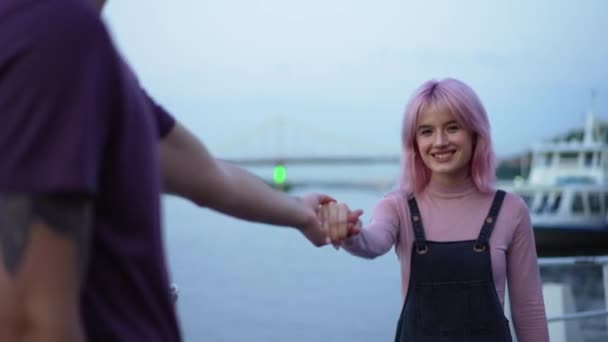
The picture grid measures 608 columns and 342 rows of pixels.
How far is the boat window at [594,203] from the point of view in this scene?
2347cm

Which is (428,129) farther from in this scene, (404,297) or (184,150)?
(184,150)

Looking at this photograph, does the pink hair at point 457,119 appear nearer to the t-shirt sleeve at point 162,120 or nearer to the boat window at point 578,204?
the t-shirt sleeve at point 162,120

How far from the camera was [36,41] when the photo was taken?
0.55 m

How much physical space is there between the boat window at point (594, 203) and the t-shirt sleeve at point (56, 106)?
79.8ft

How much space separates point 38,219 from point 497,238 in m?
1.26

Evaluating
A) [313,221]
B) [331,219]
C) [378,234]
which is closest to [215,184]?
[313,221]

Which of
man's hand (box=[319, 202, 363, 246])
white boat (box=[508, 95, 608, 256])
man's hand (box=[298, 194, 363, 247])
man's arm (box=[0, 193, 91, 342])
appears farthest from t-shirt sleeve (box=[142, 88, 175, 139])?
white boat (box=[508, 95, 608, 256])

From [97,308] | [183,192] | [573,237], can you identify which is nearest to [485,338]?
[183,192]

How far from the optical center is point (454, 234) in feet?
5.48

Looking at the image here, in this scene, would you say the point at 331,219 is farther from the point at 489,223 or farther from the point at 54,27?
the point at 54,27

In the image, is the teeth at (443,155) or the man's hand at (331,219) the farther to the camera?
the teeth at (443,155)

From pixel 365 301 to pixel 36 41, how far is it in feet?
65.4

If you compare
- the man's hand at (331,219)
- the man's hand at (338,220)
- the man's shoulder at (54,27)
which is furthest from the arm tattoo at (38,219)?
the man's hand at (338,220)

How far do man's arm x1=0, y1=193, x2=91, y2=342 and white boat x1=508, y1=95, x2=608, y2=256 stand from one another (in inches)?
905
